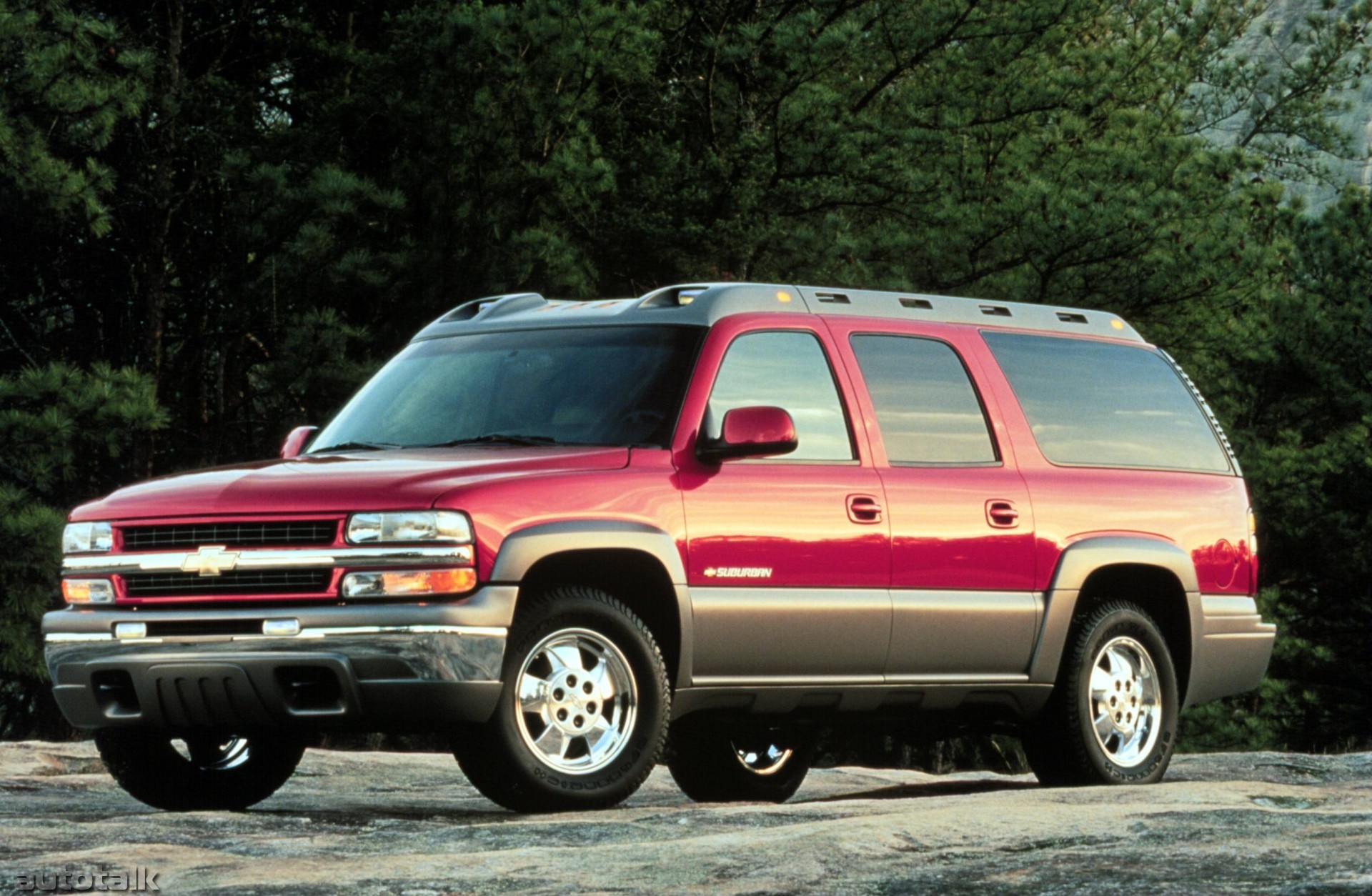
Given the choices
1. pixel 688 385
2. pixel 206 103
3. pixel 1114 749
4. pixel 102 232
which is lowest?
pixel 1114 749

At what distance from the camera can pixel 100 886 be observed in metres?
5.11

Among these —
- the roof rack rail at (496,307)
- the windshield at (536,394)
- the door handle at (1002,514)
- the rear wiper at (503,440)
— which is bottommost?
the door handle at (1002,514)

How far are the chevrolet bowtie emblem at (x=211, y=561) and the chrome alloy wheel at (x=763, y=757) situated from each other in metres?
3.44

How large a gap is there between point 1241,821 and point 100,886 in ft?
11.4

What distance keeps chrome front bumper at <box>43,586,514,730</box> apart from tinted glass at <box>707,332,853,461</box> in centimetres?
141

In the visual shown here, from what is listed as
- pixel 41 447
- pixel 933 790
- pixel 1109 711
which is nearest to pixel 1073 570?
pixel 1109 711

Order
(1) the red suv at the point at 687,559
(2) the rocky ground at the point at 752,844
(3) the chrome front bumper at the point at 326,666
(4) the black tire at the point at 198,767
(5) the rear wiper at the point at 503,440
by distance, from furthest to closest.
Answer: (4) the black tire at the point at 198,767
(5) the rear wiper at the point at 503,440
(1) the red suv at the point at 687,559
(3) the chrome front bumper at the point at 326,666
(2) the rocky ground at the point at 752,844

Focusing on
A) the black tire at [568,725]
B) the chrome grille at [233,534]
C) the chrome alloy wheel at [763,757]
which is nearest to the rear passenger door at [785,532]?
the black tire at [568,725]

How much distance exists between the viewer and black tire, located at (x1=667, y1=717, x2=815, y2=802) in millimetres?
9773

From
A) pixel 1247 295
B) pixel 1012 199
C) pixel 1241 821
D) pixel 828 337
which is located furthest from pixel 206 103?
pixel 1241 821

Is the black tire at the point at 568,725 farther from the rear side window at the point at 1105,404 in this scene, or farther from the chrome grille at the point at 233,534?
the rear side window at the point at 1105,404

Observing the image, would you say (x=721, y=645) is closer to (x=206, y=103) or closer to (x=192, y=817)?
(x=192, y=817)

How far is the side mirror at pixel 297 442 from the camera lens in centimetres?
842

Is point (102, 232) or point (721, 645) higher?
point (102, 232)
